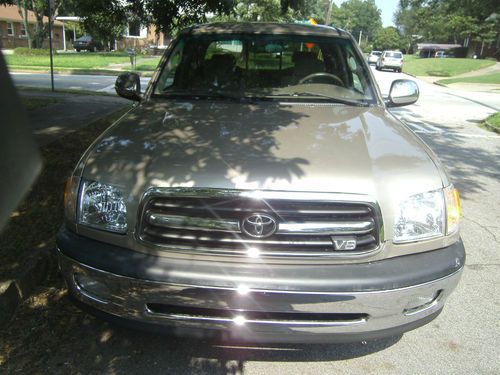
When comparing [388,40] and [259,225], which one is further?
[388,40]

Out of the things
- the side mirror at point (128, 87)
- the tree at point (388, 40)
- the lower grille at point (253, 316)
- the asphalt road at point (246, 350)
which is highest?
the tree at point (388, 40)

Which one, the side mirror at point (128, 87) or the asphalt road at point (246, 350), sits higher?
the side mirror at point (128, 87)

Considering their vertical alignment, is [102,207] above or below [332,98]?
below

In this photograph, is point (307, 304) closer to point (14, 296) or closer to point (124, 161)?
point (124, 161)

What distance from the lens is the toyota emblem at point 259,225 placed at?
7.37 ft

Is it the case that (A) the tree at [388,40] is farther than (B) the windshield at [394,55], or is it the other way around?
(A) the tree at [388,40]

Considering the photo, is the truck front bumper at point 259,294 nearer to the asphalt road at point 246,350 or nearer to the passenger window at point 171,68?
the asphalt road at point 246,350

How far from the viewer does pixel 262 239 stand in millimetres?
2266

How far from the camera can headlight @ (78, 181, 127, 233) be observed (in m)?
2.36

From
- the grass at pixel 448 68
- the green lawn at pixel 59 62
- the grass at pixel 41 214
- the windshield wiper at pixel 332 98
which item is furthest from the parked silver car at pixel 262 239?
the grass at pixel 448 68

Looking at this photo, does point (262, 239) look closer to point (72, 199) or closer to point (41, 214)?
point (72, 199)

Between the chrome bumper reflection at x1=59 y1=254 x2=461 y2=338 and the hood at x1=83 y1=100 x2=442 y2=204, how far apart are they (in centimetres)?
47

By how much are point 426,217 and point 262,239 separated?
86 centimetres

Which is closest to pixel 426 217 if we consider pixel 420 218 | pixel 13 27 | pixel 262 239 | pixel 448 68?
pixel 420 218
